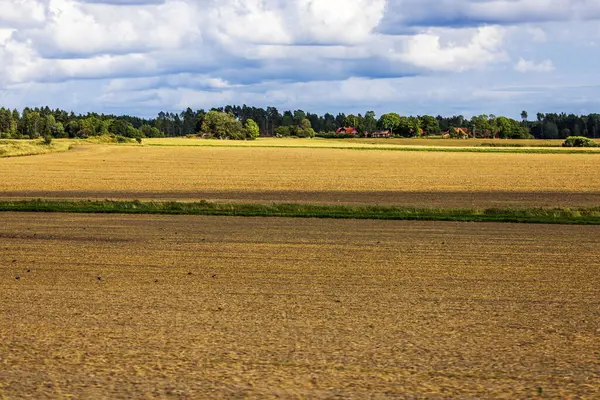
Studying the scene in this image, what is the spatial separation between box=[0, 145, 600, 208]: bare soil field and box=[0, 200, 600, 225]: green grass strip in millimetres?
6002

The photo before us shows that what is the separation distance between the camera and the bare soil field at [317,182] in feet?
138

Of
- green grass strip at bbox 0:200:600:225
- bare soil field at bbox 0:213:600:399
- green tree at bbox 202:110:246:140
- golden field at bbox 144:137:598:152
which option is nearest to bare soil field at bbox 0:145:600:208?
green grass strip at bbox 0:200:600:225

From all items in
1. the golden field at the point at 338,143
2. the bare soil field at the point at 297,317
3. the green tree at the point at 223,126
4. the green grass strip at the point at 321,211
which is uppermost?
the green tree at the point at 223,126

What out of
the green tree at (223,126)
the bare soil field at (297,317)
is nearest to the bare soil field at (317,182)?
the bare soil field at (297,317)

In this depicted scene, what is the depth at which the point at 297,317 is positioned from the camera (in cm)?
1305

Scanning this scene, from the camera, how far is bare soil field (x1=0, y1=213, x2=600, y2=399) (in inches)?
381

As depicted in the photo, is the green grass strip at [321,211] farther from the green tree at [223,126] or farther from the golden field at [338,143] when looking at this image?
the green tree at [223,126]

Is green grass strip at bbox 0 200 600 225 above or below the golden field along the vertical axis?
above

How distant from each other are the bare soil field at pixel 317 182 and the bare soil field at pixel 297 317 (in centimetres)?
1859

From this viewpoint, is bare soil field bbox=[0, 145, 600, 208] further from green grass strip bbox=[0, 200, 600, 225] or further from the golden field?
the golden field

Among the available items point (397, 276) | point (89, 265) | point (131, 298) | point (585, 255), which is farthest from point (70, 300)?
point (585, 255)

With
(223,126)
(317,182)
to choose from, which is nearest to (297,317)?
(317,182)

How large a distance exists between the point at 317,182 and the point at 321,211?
72.7ft

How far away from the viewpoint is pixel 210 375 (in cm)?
989
